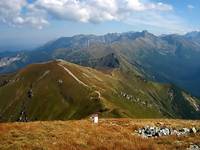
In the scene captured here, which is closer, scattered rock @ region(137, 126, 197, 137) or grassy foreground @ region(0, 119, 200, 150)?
grassy foreground @ region(0, 119, 200, 150)

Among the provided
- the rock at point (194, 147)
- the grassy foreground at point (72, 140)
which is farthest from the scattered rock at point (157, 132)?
the rock at point (194, 147)

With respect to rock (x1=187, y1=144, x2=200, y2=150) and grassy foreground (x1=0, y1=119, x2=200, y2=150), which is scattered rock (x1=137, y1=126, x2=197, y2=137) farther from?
rock (x1=187, y1=144, x2=200, y2=150)

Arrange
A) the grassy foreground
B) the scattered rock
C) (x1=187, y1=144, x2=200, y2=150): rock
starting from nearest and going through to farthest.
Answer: (x1=187, y1=144, x2=200, y2=150): rock → the grassy foreground → the scattered rock

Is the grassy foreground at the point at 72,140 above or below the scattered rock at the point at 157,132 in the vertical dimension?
above

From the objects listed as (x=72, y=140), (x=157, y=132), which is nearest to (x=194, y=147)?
(x=72, y=140)

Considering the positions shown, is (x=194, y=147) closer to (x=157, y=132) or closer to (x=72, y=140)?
(x=72, y=140)

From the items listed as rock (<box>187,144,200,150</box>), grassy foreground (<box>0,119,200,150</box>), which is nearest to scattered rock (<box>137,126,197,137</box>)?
grassy foreground (<box>0,119,200,150</box>)

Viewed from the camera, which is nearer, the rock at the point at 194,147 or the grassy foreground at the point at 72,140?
the rock at the point at 194,147

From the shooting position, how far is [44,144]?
85.2ft

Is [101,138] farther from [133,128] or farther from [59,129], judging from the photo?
[133,128]

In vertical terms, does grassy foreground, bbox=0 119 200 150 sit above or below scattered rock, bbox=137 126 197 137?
above

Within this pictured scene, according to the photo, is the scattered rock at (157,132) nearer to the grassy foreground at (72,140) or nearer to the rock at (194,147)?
the grassy foreground at (72,140)

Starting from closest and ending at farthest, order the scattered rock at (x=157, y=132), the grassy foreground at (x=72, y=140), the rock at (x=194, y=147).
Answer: the rock at (x=194, y=147), the grassy foreground at (x=72, y=140), the scattered rock at (x=157, y=132)

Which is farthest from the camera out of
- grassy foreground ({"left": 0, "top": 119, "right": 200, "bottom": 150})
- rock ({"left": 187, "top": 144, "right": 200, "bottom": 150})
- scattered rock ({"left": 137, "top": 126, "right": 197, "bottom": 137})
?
scattered rock ({"left": 137, "top": 126, "right": 197, "bottom": 137})
